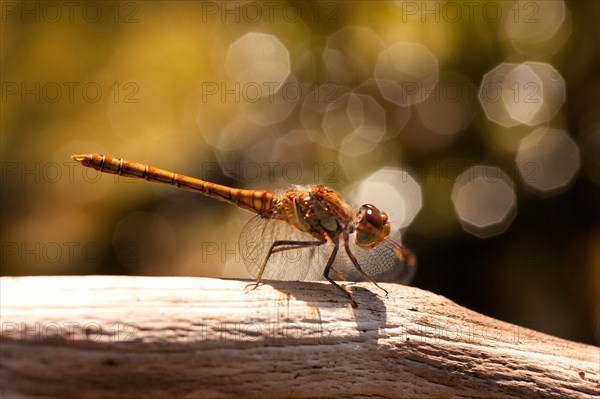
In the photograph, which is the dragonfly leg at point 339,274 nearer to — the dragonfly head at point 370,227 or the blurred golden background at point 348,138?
the dragonfly head at point 370,227

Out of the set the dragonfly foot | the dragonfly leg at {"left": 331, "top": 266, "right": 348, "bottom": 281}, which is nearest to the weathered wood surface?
the dragonfly foot

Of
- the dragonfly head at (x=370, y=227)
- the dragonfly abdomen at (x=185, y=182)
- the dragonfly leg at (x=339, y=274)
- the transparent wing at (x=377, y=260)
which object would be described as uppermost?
the dragonfly abdomen at (x=185, y=182)

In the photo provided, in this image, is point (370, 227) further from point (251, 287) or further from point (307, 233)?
point (251, 287)

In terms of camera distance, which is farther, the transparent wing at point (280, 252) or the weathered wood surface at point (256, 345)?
the transparent wing at point (280, 252)

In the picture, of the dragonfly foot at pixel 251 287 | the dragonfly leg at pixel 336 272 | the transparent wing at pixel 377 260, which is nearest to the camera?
the dragonfly foot at pixel 251 287

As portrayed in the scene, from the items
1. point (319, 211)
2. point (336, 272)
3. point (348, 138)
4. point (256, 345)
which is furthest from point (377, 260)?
point (348, 138)

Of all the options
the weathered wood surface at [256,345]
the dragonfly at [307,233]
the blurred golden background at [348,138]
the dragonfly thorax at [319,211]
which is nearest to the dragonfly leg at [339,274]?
the dragonfly at [307,233]

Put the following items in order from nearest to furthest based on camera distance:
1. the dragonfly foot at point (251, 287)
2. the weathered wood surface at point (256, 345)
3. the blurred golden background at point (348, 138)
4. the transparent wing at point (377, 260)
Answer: the weathered wood surface at point (256, 345) → the dragonfly foot at point (251, 287) → the transparent wing at point (377, 260) → the blurred golden background at point (348, 138)

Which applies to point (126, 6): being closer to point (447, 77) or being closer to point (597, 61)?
point (447, 77)
